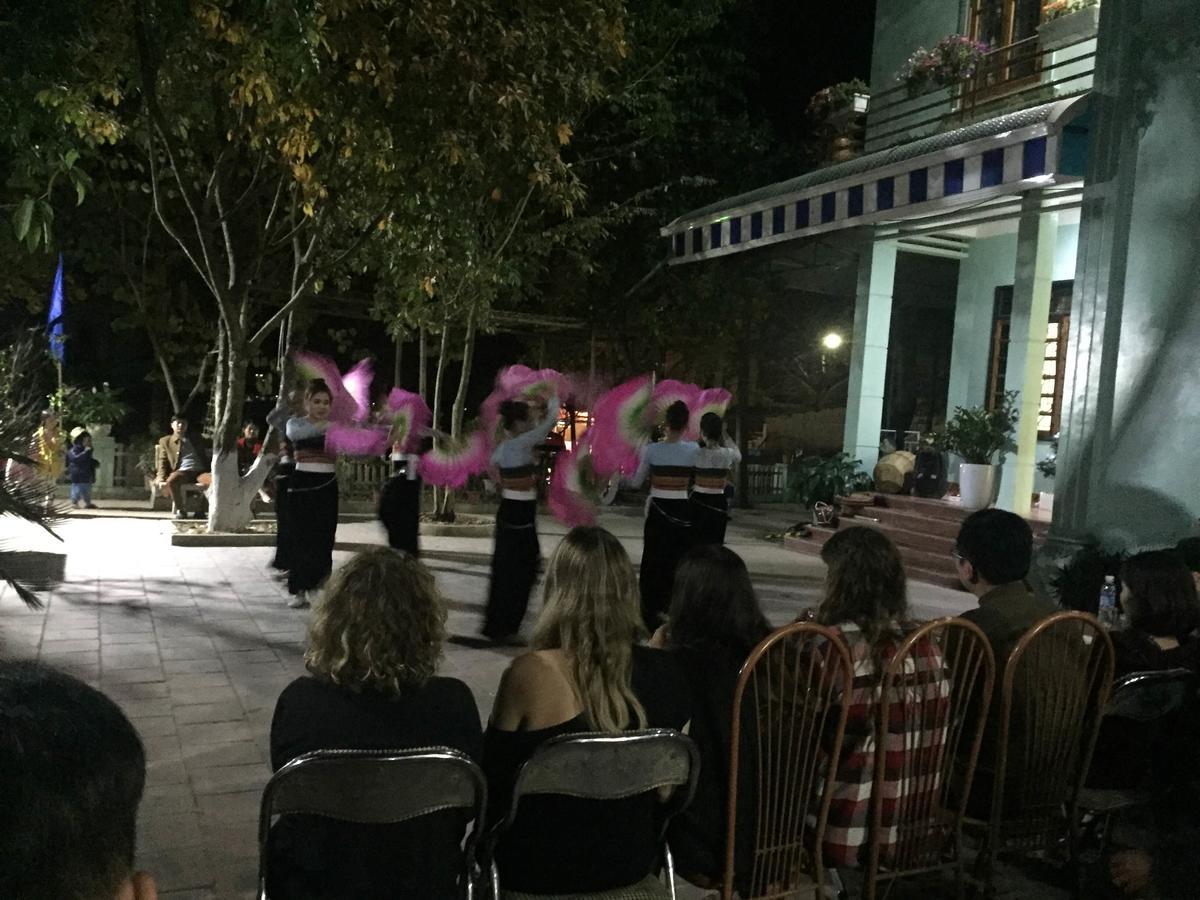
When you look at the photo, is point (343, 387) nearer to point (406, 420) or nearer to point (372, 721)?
point (406, 420)

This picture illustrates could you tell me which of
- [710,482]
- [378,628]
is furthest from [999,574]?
[710,482]

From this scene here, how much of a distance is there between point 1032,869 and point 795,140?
17116 mm

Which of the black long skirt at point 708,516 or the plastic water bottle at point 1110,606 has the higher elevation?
the black long skirt at point 708,516

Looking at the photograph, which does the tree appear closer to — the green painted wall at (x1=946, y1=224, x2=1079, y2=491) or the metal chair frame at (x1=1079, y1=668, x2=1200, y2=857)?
the green painted wall at (x1=946, y1=224, x2=1079, y2=491)

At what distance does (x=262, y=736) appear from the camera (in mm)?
4891

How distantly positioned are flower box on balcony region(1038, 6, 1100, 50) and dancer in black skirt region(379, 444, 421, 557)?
312 inches

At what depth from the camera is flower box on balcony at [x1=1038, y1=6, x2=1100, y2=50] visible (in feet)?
35.2

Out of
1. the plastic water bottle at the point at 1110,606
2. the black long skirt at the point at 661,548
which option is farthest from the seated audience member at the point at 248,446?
the plastic water bottle at the point at 1110,606

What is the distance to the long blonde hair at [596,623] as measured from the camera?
265 centimetres

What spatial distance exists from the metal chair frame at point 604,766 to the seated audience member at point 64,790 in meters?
1.29

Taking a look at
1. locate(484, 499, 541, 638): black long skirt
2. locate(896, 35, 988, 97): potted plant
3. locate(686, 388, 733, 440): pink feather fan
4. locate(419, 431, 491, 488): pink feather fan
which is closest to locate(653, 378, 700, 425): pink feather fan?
locate(686, 388, 733, 440): pink feather fan

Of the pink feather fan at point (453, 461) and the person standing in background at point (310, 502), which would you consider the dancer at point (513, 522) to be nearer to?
the pink feather fan at point (453, 461)

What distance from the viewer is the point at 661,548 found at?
7.73m

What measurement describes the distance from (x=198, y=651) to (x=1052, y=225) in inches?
389
